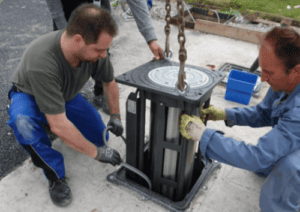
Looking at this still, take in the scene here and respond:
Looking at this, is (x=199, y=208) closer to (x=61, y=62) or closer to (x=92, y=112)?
(x=92, y=112)

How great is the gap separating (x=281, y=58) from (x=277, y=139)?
45 centimetres

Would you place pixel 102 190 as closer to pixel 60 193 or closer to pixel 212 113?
pixel 60 193

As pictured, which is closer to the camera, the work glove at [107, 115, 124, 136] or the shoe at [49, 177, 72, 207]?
the shoe at [49, 177, 72, 207]

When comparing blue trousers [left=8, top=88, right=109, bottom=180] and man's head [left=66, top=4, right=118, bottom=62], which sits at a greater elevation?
man's head [left=66, top=4, right=118, bottom=62]

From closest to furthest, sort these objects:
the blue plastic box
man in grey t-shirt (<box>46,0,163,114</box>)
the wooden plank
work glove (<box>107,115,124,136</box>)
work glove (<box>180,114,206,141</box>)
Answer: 1. work glove (<box>180,114,206,141</box>)
2. work glove (<box>107,115,124,136</box>)
3. man in grey t-shirt (<box>46,0,163,114</box>)
4. the blue plastic box
5. the wooden plank

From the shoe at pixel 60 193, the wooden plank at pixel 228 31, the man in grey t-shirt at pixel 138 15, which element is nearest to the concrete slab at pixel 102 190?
the shoe at pixel 60 193

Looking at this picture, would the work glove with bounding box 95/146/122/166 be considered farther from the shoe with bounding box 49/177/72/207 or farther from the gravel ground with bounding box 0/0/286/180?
the gravel ground with bounding box 0/0/286/180

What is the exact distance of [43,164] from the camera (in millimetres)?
1726

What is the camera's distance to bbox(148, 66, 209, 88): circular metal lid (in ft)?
5.01

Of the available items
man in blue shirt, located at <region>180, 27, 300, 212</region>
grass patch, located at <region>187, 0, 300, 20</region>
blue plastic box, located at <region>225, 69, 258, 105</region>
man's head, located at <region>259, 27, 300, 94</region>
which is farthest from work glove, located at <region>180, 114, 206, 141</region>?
grass patch, located at <region>187, 0, 300, 20</region>

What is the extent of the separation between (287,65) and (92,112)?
1.57m

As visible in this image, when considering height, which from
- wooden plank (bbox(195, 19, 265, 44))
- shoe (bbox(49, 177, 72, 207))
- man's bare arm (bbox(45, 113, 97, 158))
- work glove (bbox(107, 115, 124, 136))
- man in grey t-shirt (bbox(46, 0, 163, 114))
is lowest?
shoe (bbox(49, 177, 72, 207))

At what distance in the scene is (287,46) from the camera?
1.30m

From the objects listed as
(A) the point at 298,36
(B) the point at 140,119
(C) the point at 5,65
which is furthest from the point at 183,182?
(C) the point at 5,65
